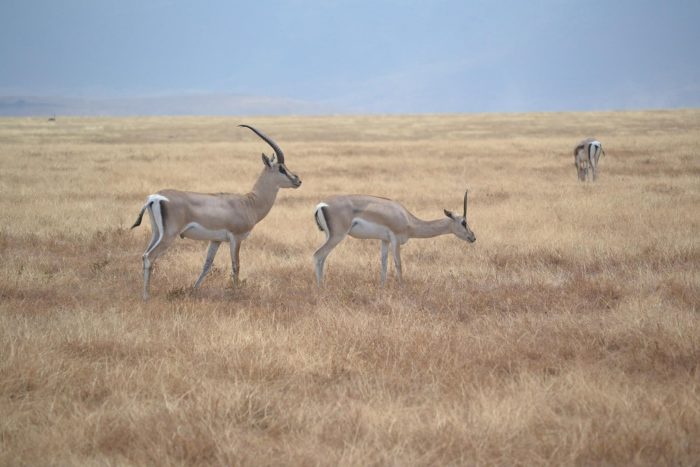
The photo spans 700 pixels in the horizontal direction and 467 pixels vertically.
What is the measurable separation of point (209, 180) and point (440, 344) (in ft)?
56.8

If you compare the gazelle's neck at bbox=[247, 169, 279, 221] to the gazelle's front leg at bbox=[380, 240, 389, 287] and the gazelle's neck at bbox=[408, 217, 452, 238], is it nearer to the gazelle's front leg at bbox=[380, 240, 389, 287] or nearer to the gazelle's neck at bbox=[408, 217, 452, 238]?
the gazelle's front leg at bbox=[380, 240, 389, 287]

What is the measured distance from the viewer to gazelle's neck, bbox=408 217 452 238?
36.3 ft

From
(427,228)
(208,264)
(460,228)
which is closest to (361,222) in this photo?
(427,228)

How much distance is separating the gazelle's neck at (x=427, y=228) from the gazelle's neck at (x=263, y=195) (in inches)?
84.5

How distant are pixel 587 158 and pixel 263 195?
625 inches

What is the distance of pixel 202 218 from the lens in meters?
9.47

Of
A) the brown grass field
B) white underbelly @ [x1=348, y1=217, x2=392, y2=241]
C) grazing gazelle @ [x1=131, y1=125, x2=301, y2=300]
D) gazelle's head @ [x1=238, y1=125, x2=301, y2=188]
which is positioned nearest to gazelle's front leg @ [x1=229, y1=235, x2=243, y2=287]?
grazing gazelle @ [x1=131, y1=125, x2=301, y2=300]

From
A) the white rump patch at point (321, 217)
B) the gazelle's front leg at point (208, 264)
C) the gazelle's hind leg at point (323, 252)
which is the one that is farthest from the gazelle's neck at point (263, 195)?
the gazelle's hind leg at point (323, 252)

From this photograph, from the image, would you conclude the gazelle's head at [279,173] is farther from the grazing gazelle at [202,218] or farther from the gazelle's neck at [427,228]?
the gazelle's neck at [427,228]

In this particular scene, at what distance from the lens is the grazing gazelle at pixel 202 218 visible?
914cm

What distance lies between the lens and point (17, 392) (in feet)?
18.5

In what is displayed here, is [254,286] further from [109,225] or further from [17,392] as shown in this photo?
→ [109,225]

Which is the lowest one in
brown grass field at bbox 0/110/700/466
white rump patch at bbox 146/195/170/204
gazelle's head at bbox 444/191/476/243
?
brown grass field at bbox 0/110/700/466

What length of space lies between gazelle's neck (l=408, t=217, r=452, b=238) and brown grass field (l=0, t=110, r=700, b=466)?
555mm
